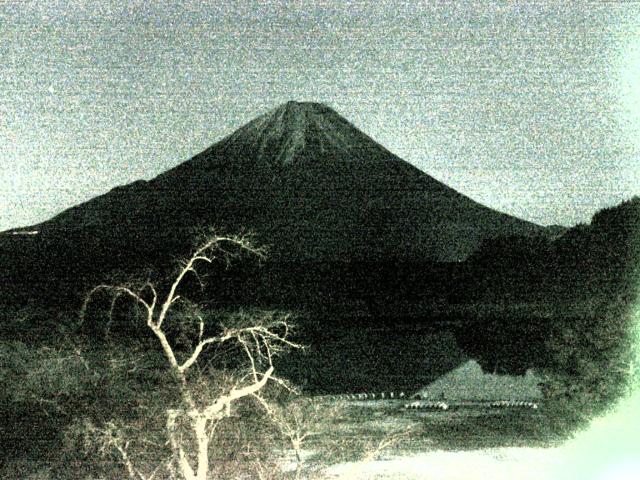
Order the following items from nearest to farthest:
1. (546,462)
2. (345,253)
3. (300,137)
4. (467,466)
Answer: (467,466), (546,462), (345,253), (300,137)

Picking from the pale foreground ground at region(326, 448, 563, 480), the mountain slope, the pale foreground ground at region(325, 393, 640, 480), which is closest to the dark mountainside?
the mountain slope

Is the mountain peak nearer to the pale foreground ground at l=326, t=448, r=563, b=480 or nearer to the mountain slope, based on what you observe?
the mountain slope

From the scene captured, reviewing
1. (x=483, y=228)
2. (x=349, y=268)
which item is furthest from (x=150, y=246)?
(x=483, y=228)

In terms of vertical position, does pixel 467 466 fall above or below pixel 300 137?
above

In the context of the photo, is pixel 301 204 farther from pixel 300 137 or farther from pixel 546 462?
pixel 546 462

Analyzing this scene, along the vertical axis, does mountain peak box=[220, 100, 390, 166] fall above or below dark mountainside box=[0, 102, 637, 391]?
above

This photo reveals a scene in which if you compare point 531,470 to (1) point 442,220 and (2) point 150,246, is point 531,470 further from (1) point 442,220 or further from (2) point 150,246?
(1) point 442,220

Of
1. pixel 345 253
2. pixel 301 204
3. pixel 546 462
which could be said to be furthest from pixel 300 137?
pixel 546 462

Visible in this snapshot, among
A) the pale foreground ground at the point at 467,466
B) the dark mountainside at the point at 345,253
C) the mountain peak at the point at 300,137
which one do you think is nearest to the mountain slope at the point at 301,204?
the mountain peak at the point at 300,137

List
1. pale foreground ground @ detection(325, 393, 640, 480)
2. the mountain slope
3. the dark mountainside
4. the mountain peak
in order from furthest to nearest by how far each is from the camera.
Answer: the mountain peak < the mountain slope < the dark mountainside < pale foreground ground @ detection(325, 393, 640, 480)
